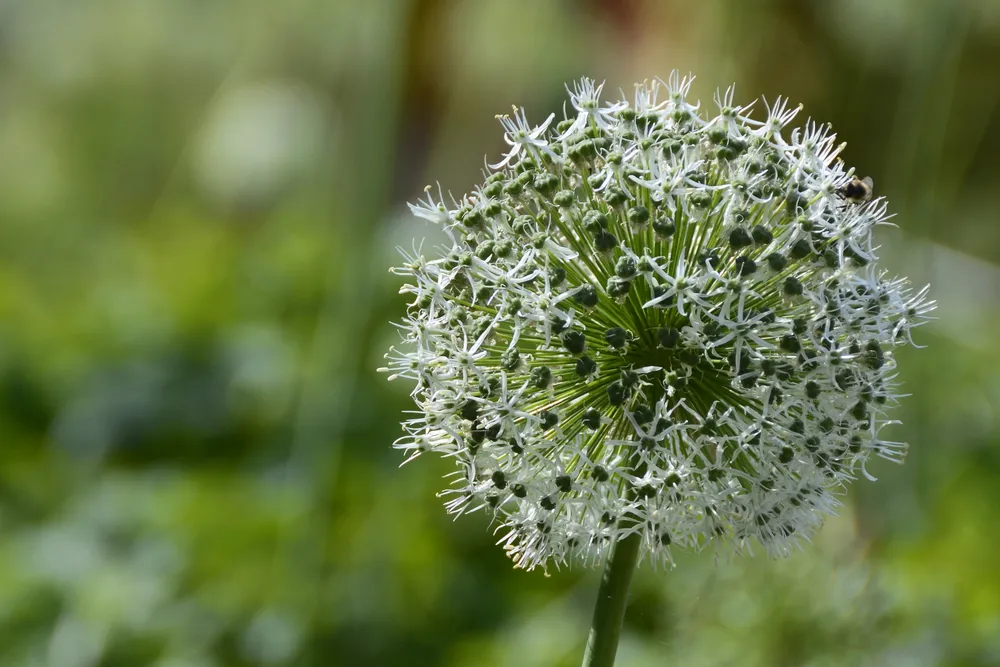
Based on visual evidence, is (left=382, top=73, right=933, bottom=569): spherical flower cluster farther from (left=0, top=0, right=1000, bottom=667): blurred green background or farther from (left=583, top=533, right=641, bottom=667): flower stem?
(left=0, top=0, right=1000, bottom=667): blurred green background

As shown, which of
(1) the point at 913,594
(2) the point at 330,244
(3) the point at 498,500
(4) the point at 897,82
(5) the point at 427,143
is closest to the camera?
(3) the point at 498,500

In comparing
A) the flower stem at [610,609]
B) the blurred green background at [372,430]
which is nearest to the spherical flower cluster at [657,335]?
the flower stem at [610,609]

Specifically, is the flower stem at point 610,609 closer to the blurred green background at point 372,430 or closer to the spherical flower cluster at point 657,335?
the spherical flower cluster at point 657,335

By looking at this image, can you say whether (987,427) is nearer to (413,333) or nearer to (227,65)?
(413,333)

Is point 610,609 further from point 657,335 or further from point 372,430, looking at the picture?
point 372,430

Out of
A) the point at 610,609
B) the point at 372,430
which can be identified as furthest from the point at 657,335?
the point at 372,430

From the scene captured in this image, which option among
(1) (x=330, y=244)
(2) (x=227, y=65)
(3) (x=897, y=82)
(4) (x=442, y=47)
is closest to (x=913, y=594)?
(1) (x=330, y=244)
